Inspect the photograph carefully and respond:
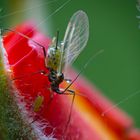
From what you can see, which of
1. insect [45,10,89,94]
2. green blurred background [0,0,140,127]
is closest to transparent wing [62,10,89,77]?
insect [45,10,89,94]

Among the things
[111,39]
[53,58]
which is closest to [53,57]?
[53,58]

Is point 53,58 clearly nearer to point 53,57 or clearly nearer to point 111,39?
point 53,57

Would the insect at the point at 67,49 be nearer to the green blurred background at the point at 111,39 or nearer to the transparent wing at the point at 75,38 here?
the transparent wing at the point at 75,38

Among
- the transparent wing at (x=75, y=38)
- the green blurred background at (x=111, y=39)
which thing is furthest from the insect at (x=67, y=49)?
the green blurred background at (x=111, y=39)

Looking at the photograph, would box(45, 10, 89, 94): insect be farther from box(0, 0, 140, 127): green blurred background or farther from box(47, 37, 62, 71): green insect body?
box(0, 0, 140, 127): green blurred background

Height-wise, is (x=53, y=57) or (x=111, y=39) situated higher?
(x=53, y=57)
